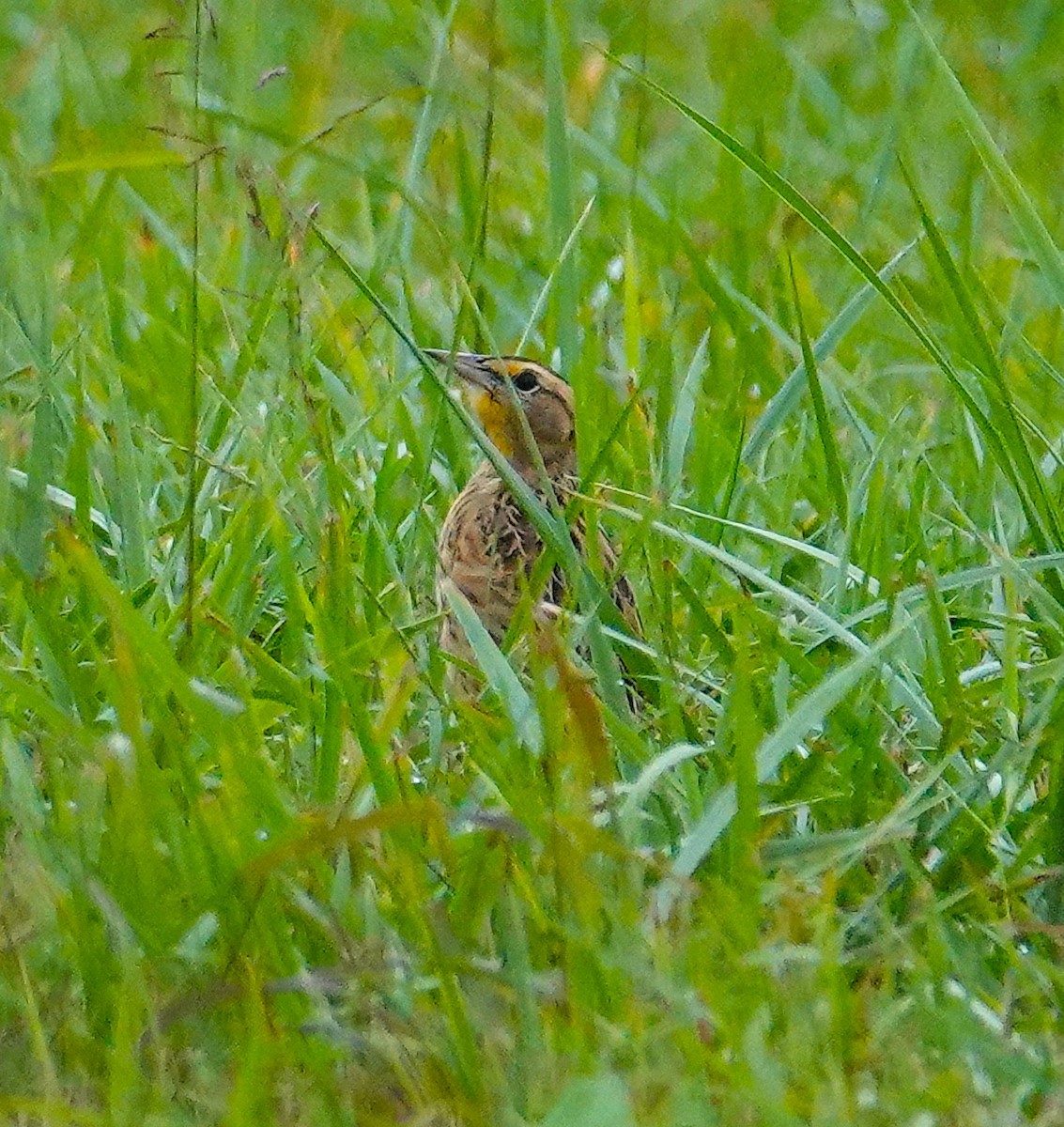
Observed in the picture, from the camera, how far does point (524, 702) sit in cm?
319

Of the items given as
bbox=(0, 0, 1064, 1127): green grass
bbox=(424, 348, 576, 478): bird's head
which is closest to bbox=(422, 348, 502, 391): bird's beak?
bbox=(424, 348, 576, 478): bird's head

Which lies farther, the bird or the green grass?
the bird

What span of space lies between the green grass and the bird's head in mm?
112

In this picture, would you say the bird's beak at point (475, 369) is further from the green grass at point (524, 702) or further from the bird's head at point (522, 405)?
the green grass at point (524, 702)

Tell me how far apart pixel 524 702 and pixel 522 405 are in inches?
58.8

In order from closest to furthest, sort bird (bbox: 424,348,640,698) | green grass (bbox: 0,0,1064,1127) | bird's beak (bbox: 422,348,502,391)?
green grass (bbox: 0,0,1064,1127)
bird (bbox: 424,348,640,698)
bird's beak (bbox: 422,348,502,391)

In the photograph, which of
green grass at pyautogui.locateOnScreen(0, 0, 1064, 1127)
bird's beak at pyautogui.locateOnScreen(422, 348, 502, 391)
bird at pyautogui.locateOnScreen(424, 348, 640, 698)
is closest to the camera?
green grass at pyautogui.locateOnScreen(0, 0, 1064, 1127)

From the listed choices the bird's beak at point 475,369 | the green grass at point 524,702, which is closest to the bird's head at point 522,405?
the bird's beak at point 475,369

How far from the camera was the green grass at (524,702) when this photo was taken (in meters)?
2.63

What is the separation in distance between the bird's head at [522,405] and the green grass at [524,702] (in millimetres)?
112

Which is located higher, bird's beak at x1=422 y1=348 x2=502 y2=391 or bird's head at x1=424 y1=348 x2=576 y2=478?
bird's beak at x1=422 y1=348 x2=502 y2=391

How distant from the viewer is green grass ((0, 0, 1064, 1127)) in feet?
8.62

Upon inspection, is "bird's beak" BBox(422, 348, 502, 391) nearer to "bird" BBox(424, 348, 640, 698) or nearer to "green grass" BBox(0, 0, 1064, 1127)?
"bird" BBox(424, 348, 640, 698)

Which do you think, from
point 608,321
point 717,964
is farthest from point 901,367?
point 717,964
